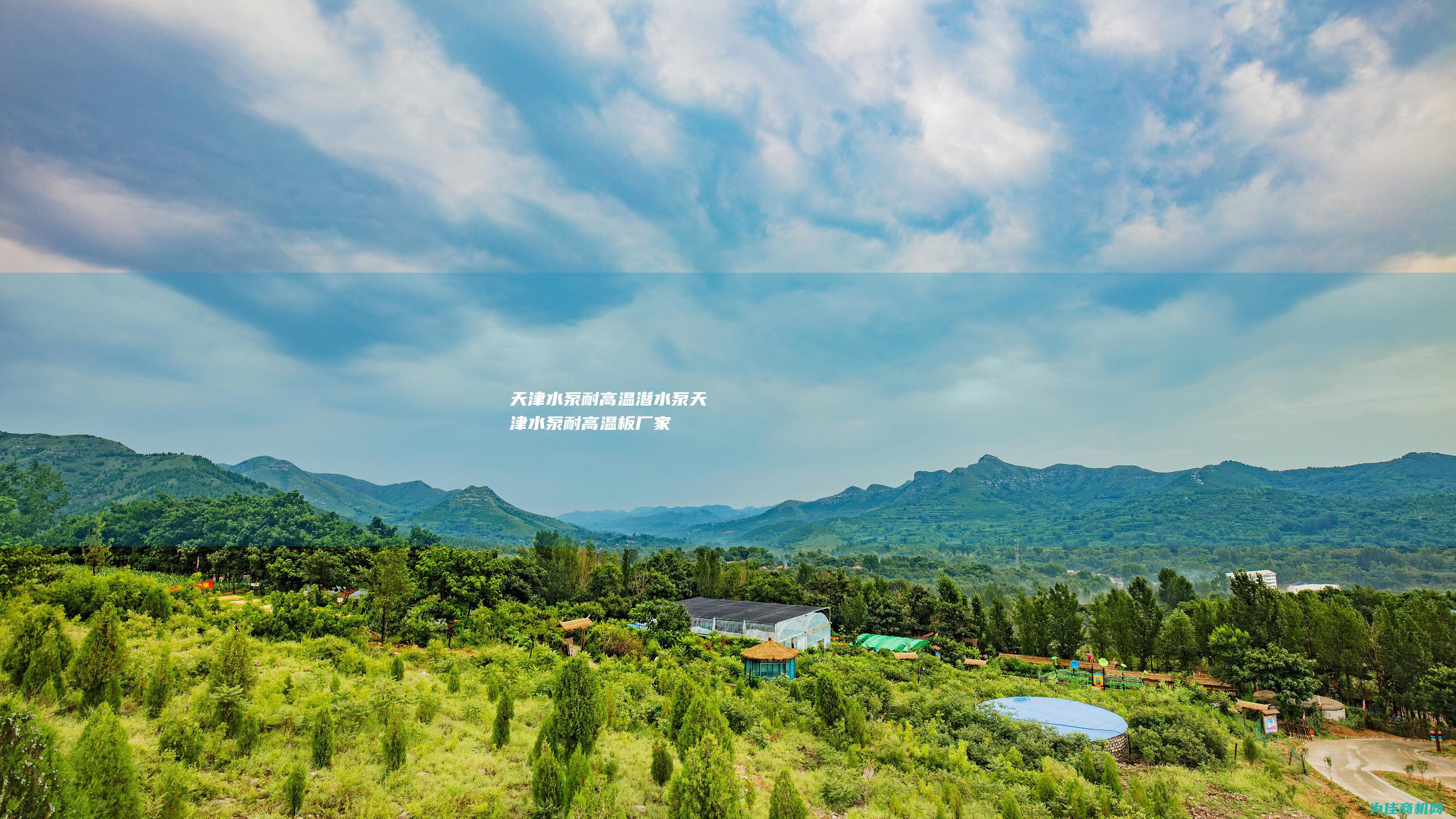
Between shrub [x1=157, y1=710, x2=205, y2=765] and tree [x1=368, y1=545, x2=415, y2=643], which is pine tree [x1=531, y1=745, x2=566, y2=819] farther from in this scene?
tree [x1=368, y1=545, x2=415, y2=643]

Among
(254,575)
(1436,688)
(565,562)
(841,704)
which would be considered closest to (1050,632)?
(1436,688)

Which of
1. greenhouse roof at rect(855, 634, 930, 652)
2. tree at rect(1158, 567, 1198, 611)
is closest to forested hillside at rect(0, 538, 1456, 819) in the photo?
greenhouse roof at rect(855, 634, 930, 652)

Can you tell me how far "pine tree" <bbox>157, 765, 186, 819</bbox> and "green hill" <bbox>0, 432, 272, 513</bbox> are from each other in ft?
168

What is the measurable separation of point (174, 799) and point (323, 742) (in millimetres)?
2497

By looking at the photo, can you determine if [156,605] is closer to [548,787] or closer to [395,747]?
[395,747]

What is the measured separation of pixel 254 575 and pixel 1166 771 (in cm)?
3818

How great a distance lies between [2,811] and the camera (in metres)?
4.82

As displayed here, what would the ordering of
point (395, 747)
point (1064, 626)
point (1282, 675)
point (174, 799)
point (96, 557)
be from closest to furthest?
point (174, 799)
point (395, 747)
point (1282, 675)
point (96, 557)
point (1064, 626)

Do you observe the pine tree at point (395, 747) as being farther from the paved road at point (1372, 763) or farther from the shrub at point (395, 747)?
the paved road at point (1372, 763)

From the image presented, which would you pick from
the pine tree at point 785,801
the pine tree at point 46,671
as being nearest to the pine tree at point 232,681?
the pine tree at point 46,671

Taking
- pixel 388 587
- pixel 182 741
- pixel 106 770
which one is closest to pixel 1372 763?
Result: pixel 106 770

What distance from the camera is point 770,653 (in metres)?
22.2

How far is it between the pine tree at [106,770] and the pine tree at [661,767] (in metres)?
6.46

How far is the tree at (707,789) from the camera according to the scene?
743 centimetres
